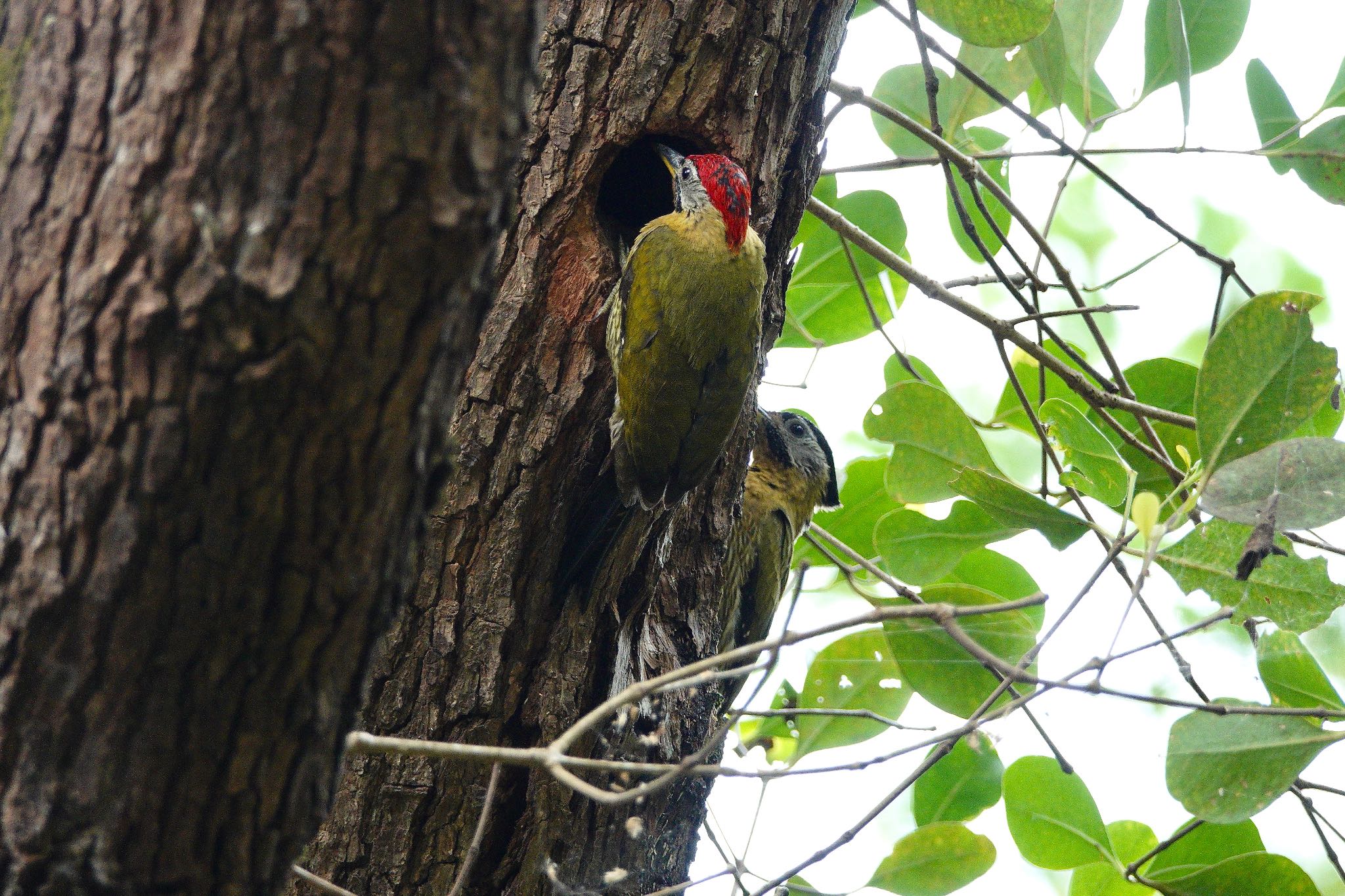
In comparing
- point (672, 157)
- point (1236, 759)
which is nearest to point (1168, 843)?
point (1236, 759)

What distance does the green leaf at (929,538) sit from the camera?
3.01m

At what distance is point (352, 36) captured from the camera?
3.36 ft

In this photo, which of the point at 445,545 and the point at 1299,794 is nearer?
the point at 445,545

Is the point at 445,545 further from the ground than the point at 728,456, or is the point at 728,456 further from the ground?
the point at 728,456

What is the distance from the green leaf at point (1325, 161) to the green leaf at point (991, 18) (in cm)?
87

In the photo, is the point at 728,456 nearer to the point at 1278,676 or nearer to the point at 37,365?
the point at 1278,676

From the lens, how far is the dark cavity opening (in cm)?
339

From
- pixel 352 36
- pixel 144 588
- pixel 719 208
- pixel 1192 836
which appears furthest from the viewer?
pixel 719 208

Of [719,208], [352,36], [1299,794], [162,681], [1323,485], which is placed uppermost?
[719,208]

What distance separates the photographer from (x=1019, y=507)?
252 centimetres

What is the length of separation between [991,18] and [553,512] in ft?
5.66

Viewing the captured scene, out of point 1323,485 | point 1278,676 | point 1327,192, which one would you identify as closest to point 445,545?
point 1323,485

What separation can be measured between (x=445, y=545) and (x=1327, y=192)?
2629 millimetres

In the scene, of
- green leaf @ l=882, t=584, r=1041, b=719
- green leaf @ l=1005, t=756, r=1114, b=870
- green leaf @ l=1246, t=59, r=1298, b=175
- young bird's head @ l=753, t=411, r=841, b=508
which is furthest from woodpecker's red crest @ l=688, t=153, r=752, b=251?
green leaf @ l=1005, t=756, r=1114, b=870
